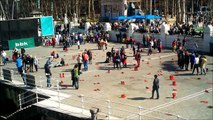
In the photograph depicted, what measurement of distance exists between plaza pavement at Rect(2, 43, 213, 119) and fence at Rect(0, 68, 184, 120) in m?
0.05

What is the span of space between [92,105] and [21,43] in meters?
25.5

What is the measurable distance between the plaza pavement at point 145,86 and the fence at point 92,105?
0.05m

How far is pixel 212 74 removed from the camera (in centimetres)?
2373

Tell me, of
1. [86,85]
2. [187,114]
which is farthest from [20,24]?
[187,114]

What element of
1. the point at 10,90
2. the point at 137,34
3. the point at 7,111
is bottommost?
the point at 7,111

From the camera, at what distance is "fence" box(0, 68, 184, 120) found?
15370mm

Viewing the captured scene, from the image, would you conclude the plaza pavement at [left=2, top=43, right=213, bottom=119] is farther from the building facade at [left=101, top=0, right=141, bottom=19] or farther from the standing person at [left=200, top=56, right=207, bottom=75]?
the building facade at [left=101, top=0, right=141, bottom=19]

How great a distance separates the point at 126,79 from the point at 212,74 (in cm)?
588

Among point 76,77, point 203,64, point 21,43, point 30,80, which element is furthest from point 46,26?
point 203,64

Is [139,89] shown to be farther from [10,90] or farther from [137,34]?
[137,34]

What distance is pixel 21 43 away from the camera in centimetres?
4091

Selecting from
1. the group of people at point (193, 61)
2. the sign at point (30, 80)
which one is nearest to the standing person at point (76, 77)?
the sign at point (30, 80)

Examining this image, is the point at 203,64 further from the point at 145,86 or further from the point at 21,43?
the point at 21,43

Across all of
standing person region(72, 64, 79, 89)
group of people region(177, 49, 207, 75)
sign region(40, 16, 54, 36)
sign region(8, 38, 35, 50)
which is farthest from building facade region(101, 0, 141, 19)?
standing person region(72, 64, 79, 89)
